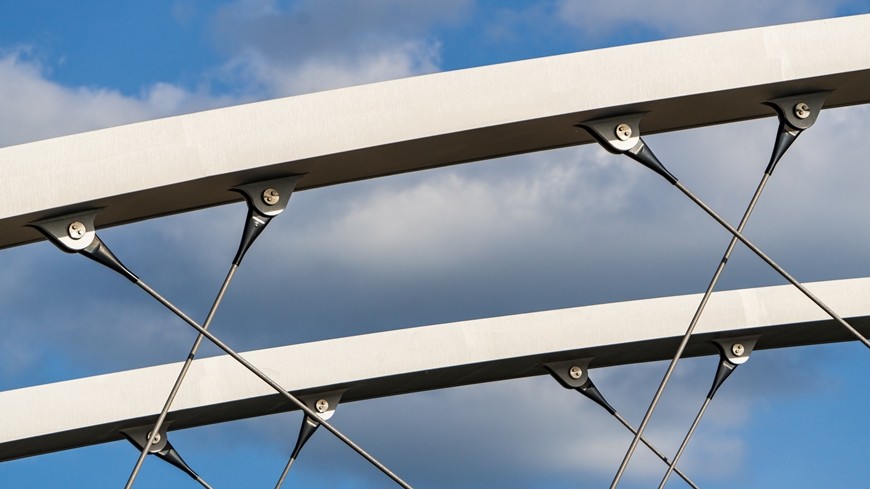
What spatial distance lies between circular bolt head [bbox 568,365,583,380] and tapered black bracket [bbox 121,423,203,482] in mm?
3805

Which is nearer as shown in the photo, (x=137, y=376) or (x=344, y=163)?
(x=344, y=163)

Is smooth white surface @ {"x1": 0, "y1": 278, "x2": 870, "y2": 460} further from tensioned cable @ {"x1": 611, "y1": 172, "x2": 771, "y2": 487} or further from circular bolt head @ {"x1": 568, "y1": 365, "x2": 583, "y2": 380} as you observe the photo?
tensioned cable @ {"x1": 611, "y1": 172, "x2": 771, "y2": 487}

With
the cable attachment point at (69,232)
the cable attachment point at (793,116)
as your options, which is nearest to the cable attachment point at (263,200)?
the cable attachment point at (69,232)

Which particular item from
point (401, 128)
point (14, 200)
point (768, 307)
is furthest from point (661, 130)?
point (768, 307)

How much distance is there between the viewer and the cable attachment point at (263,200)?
8.20m

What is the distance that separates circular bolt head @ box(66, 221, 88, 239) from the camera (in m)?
7.77

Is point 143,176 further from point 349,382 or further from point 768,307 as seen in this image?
point 768,307

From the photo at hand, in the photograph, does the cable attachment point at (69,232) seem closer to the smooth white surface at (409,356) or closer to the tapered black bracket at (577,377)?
the smooth white surface at (409,356)

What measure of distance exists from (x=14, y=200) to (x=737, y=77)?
427 centimetres

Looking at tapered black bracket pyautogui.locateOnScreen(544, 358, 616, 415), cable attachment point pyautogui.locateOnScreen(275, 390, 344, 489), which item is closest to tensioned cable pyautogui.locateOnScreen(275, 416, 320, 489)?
cable attachment point pyautogui.locateOnScreen(275, 390, 344, 489)

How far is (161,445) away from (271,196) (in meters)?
6.06

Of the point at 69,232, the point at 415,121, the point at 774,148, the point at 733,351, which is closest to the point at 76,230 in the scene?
the point at 69,232

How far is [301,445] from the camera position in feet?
44.1

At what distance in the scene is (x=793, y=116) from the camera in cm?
862
